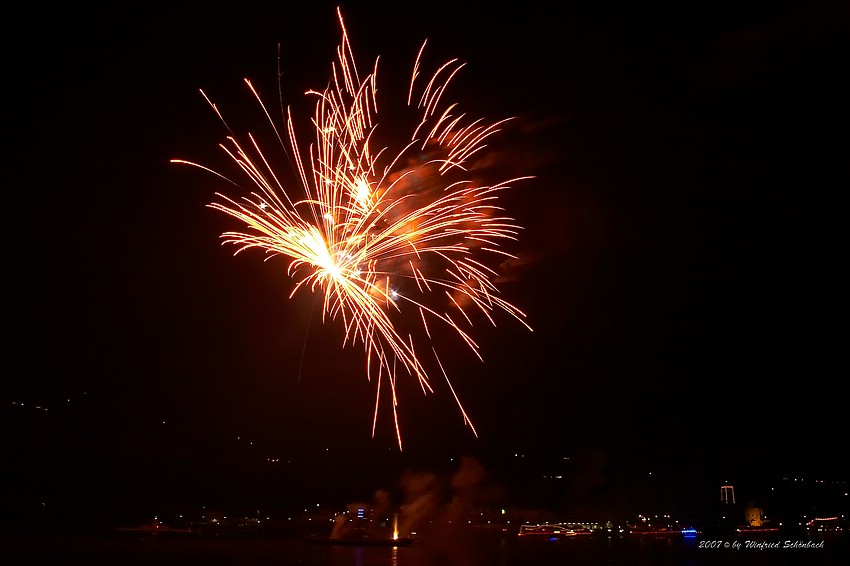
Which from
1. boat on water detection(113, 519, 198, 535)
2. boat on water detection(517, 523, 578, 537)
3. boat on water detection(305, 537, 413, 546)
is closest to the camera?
boat on water detection(305, 537, 413, 546)

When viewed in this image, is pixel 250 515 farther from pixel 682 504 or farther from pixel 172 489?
pixel 682 504

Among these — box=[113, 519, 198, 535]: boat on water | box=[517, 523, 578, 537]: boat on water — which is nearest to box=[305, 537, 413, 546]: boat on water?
box=[113, 519, 198, 535]: boat on water

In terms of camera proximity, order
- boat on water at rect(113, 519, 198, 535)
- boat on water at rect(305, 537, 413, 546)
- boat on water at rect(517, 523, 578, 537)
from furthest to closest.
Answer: boat on water at rect(517, 523, 578, 537)
boat on water at rect(113, 519, 198, 535)
boat on water at rect(305, 537, 413, 546)

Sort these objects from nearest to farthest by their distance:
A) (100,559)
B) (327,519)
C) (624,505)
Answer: (100,559), (327,519), (624,505)

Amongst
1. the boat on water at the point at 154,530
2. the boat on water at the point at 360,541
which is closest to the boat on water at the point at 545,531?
the boat on water at the point at 360,541

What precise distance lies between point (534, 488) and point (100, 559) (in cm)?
4440

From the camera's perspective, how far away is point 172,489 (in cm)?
5281

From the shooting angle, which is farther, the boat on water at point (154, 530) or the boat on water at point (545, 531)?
the boat on water at point (545, 531)

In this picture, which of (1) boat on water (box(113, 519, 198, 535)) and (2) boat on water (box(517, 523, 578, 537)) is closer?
(1) boat on water (box(113, 519, 198, 535))

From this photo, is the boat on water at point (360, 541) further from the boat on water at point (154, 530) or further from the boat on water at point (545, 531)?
the boat on water at point (545, 531)

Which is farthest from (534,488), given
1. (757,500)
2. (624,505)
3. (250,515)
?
(250,515)

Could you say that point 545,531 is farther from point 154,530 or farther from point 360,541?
point 154,530

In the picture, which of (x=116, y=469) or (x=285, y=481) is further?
(x=285, y=481)

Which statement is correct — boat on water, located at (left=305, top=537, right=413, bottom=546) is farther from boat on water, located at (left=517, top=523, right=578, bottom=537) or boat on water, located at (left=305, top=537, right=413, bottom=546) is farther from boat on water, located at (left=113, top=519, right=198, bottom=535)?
boat on water, located at (left=517, top=523, right=578, bottom=537)
